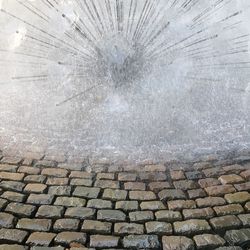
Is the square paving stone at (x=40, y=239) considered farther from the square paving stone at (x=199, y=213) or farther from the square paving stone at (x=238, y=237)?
the square paving stone at (x=238, y=237)

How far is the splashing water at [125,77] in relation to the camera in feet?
16.7

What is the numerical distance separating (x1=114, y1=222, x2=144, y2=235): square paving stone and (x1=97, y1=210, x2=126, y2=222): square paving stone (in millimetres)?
74

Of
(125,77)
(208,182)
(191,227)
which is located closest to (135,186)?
(208,182)

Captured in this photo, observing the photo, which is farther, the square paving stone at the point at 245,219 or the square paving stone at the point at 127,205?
the square paving stone at the point at 127,205

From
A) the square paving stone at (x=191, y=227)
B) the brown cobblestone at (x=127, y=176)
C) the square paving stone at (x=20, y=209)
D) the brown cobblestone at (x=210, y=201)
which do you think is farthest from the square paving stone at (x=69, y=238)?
the brown cobblestone at (x=210, y=201)

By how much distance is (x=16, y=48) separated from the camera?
6.82 metres

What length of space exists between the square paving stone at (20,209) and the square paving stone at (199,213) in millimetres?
1220

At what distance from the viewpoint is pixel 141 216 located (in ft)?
12.4

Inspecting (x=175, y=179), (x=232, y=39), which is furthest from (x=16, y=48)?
(x=175, y=179)

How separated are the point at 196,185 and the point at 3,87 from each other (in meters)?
3.09

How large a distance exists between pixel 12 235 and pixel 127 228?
85 cm

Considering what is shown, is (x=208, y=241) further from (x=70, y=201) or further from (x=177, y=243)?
(x=70, y=201)

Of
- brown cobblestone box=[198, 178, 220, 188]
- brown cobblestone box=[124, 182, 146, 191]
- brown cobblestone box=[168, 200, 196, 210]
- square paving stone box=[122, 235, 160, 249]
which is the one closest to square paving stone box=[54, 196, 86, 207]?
brown cobblestone box=[124, 182, 146, 191]

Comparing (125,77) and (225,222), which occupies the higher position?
(125,77)
